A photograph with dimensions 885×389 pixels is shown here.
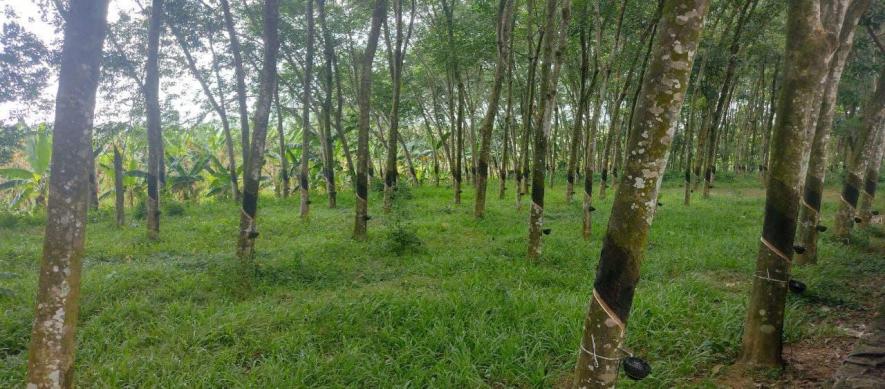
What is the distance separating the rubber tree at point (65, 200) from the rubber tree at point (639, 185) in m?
3.59

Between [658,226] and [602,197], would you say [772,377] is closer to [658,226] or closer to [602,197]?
[658,226]

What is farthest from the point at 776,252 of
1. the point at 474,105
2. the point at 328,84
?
the point at 474,105

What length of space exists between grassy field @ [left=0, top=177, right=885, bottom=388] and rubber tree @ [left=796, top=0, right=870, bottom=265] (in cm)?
55

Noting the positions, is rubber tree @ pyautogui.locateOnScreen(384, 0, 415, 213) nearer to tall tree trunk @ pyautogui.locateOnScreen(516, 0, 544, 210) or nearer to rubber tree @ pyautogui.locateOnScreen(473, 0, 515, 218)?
rubber tree @ pyautogui.locateOnScreen(473, 0, 515, 218)

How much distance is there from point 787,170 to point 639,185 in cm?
203

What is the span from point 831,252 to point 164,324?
10.2m

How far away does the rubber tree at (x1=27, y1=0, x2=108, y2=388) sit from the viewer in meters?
3.19

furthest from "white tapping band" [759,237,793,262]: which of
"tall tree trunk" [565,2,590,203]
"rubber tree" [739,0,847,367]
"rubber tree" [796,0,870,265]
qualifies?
"tall tree trunk" [565,2,590,203]

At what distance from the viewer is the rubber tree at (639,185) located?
2.76 m

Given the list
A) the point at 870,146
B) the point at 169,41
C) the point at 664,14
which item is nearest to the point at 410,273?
the point at 664,14

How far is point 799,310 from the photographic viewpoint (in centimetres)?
543

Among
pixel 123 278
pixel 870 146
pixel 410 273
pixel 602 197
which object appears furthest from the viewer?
pixel 602 197

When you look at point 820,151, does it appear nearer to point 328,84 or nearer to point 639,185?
point 639,185

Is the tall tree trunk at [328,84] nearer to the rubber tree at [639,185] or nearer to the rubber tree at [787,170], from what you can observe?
the rubber tree at [787,170]
